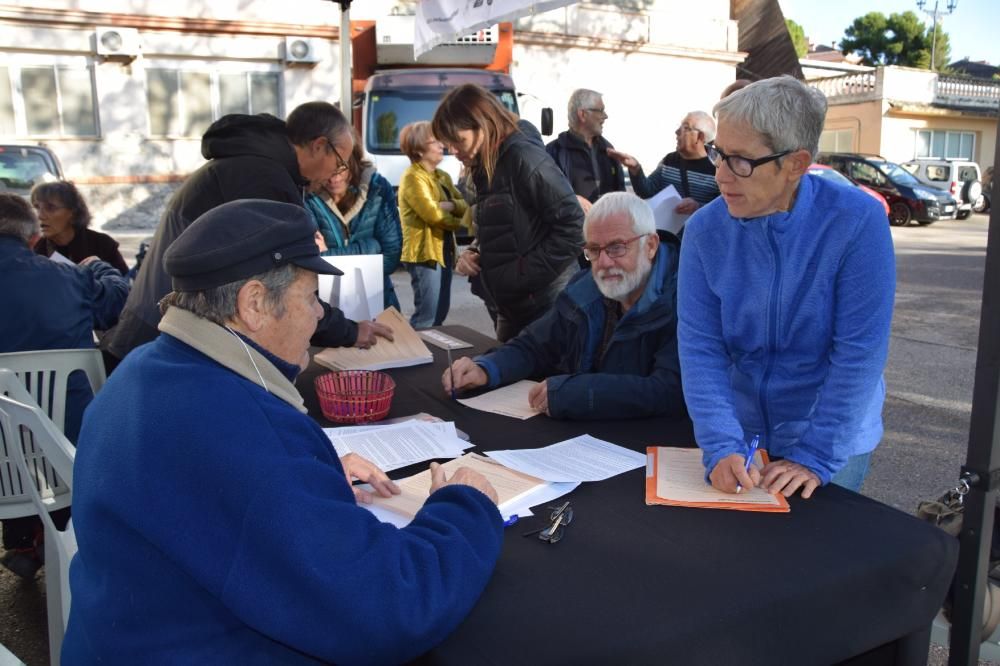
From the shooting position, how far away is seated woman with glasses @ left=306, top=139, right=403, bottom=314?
4.30 meters

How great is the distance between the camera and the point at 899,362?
6309 millimetres

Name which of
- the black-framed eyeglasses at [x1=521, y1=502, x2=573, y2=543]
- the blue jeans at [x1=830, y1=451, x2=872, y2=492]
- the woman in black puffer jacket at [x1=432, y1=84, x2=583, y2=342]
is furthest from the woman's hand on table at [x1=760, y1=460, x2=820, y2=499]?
the woman in black puffer jacket at [x1=432, y1=84, x2=583, y2=342]

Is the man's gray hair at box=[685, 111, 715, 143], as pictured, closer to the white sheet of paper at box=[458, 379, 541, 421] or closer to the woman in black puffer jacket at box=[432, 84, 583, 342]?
the woman in black puffer jacket at box=[432, 84, 583, 342]

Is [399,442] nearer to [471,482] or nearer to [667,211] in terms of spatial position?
[471,482]

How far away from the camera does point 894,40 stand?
4666 cm

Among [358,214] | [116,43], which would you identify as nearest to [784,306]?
[358,214]

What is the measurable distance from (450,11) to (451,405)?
2.82 m

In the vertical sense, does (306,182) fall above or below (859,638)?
above

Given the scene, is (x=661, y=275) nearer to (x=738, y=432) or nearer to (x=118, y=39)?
(x=738, y=432)

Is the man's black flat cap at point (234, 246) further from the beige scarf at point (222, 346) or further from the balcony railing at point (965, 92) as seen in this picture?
the balcony railing at point (965, 92)

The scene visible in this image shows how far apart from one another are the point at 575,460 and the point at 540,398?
395 millimetres

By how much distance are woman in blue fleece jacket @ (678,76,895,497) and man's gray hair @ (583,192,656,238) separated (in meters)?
0.52

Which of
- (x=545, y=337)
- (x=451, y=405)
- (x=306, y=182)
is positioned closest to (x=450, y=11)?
(x=306, y=182)

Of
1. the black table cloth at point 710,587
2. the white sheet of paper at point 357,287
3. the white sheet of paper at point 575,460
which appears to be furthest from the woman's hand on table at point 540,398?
the white sheet of paper at point 357,287
